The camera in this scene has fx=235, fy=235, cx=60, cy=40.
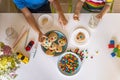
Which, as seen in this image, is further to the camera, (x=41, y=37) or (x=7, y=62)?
(x=41, y=37)

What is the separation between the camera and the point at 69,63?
53.3 inches

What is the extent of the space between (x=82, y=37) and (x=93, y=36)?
0.21 ft

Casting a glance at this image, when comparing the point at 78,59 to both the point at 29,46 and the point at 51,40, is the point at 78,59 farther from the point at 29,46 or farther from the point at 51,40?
the point at 29,46

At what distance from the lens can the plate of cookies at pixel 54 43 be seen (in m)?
1.34

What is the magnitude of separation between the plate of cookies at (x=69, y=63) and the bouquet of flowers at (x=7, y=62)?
0.26 metres

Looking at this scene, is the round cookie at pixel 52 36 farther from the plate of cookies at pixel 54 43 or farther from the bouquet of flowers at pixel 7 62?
the bouquet of flowers at pixel 7 62

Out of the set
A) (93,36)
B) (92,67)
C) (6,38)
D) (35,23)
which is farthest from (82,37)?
(6,38)

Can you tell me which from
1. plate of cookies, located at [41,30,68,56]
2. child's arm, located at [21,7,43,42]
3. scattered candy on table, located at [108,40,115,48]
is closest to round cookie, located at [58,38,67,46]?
plate of cookies, located at [41,30,68,56]

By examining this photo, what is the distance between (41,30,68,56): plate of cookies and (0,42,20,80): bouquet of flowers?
18 cm

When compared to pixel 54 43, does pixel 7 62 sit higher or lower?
lower

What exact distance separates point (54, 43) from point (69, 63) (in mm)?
144

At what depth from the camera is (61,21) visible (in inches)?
54.1

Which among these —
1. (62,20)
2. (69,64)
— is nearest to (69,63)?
(69,64)

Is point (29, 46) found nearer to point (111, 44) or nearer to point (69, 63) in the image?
point (69, 63)
